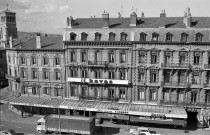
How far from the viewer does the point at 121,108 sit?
46.8 metres

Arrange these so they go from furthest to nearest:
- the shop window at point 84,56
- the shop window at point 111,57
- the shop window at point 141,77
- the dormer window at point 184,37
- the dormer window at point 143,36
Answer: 1. the shop window at point 84,56
2. the shop window at point 111,57
3. the shop window at point 141,77
4. the dormer window at point 143,36
5. the dormer window at point 184,37

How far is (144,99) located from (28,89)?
26.3 metres

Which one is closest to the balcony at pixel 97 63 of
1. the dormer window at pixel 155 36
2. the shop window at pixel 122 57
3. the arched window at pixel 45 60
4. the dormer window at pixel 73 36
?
the shop window at pixel 122 57

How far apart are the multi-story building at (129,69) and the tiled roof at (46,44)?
10.1 inches

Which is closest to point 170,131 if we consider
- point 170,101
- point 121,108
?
point 170,101

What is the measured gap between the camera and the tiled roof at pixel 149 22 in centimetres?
4606

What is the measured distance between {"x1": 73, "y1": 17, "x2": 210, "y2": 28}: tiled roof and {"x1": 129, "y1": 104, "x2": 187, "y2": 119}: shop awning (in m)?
15.6

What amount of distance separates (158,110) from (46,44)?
2785 cm

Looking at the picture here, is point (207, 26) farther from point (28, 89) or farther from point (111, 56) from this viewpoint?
point (28, 89)

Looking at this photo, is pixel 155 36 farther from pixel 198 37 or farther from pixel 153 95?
pixel 153 95

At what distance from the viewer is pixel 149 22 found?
161 ft

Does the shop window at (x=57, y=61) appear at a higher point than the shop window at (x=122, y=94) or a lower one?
higher

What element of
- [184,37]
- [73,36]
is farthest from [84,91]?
[184,37]

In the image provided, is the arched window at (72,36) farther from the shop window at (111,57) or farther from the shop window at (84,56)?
the shop window at (111,57)
